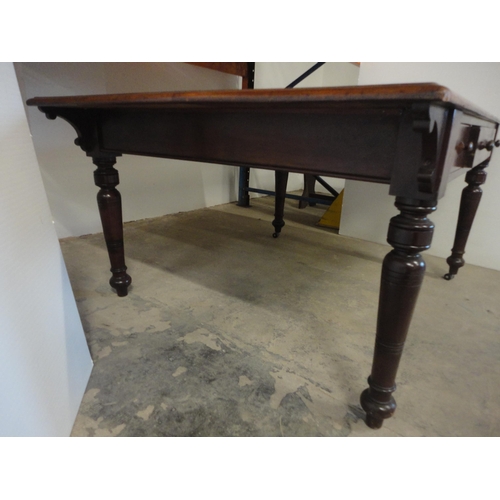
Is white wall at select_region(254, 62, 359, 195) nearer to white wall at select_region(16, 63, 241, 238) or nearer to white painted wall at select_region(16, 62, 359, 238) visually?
white painted wall at select_region(16, 62, 359, 238)

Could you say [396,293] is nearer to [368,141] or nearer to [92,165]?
[368,141]

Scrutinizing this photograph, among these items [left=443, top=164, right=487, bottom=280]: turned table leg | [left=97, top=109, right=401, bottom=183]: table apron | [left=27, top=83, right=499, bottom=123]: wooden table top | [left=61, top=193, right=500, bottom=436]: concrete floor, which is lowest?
[left=61, top=193, right=500, bottom=436]: concrete floor

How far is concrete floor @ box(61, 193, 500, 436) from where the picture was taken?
2.73ft

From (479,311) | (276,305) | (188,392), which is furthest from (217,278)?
(479,311)

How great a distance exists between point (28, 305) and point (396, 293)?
789 mm

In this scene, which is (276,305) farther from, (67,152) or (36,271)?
(67,152)

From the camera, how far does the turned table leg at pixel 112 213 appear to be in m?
1.26

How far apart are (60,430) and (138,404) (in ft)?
0.62

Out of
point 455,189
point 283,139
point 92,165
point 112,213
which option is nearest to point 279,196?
point 455,189

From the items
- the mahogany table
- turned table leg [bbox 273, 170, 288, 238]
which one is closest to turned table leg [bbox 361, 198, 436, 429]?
the mahogany table

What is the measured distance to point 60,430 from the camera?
73 cm

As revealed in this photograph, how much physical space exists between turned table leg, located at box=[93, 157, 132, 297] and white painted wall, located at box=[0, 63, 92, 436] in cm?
45

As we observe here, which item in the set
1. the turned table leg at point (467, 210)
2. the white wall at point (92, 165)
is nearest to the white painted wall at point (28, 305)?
the white wall at point (92, 165)

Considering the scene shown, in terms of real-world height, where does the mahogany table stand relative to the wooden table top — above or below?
below
